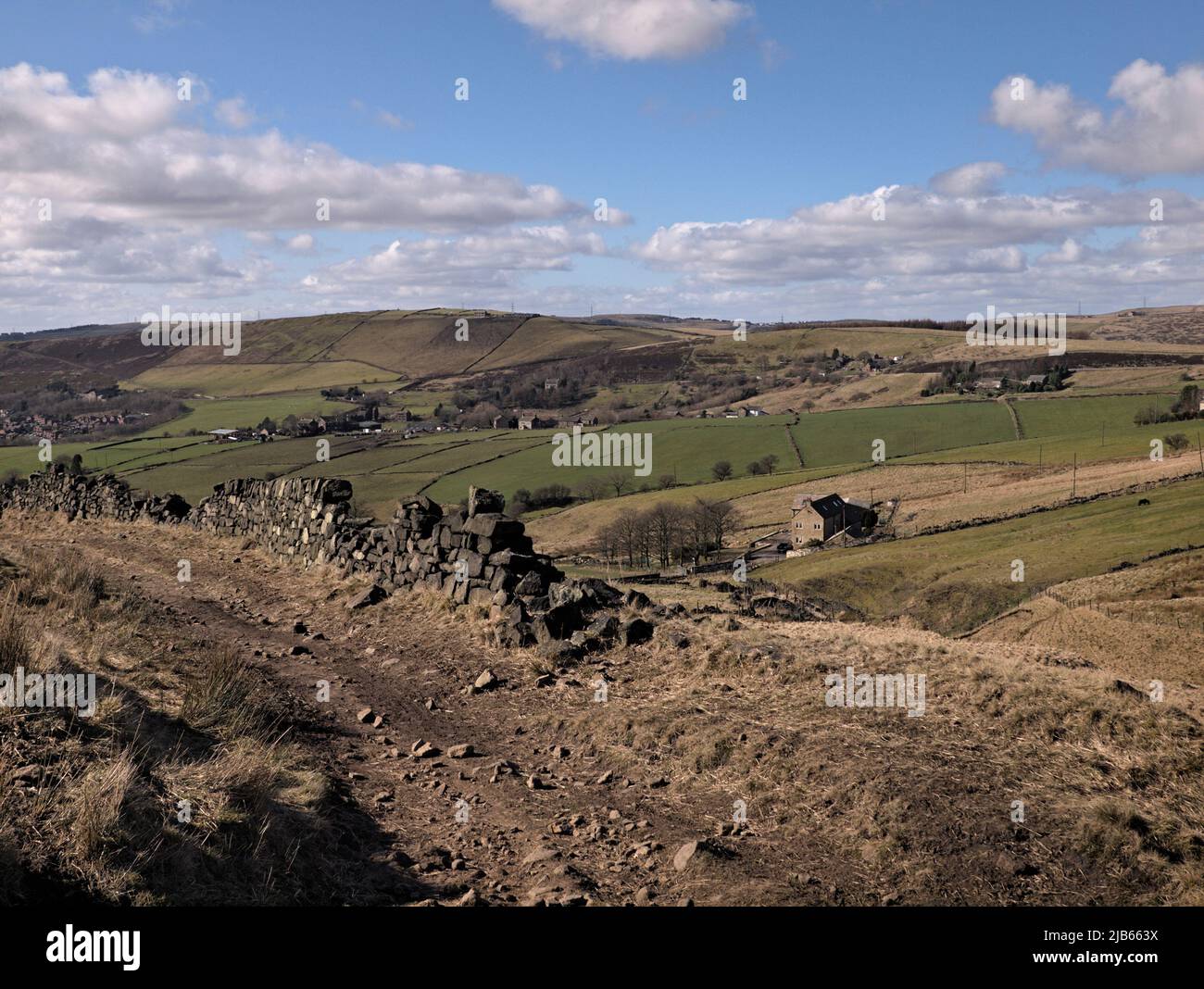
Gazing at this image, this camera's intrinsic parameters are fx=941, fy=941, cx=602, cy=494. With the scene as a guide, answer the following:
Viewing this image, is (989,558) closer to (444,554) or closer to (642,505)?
(642,505)

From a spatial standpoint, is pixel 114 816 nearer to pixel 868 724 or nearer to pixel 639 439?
pixel 868 724

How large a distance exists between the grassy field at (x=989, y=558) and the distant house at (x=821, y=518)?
947 centimetres

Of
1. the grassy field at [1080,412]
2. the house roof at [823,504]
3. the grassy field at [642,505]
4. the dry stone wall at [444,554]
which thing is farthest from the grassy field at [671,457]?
the dry stone wall at [444,554]

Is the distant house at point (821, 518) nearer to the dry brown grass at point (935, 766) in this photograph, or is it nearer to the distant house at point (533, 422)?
the distant house at point (533, 422)

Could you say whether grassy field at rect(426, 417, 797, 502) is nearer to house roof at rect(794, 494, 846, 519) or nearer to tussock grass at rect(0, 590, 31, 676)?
house roof at rect(794, 494, 846, 519)

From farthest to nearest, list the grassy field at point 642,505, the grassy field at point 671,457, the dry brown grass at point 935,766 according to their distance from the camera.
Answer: the grassy field at point 671,457 < the grassy field at point 642,505 < the dry brown grass at point 935,766

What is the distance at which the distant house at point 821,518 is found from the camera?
82.6 meters

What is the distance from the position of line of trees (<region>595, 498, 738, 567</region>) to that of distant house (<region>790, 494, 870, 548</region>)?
274 inches

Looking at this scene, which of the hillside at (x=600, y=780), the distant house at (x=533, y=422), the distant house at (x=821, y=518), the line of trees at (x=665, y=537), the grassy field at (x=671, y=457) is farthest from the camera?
the distant house at (x=533, y=422)

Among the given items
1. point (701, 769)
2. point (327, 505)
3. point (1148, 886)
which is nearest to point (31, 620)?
point (701, 769)

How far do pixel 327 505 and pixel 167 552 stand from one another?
503 cm

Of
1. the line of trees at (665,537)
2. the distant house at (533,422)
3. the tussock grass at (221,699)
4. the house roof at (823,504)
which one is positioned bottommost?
the line of trees at (665,537)

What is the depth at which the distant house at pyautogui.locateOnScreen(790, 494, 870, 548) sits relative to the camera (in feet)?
271

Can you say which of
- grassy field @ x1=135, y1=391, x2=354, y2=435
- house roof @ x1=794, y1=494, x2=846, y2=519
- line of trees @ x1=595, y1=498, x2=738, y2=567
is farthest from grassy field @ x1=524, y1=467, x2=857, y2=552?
grassy field @ x1=135, y1=391, x2=354, y2=435
